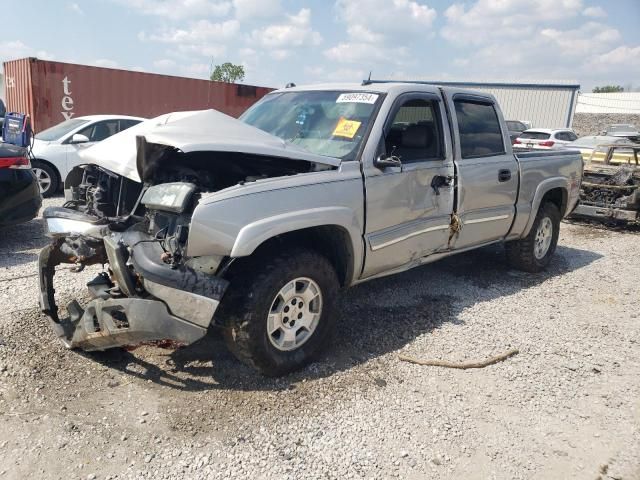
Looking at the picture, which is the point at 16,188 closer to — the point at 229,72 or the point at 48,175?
the point at 48,175

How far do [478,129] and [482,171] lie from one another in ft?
1.48

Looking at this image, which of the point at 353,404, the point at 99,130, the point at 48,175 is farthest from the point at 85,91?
the point at 353,404

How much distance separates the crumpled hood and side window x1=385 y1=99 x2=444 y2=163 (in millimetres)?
713

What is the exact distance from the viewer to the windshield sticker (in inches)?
165

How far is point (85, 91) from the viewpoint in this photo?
13930 mm

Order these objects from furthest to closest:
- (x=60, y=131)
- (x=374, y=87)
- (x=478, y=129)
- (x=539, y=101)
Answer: (x=539, y=101) → (x=60, y=131) → (x=478, y=129) → (x=374, y=87)

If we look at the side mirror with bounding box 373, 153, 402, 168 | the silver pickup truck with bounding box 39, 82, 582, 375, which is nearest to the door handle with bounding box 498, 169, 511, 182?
the silver pickup truck with bounding box 39, 82, 582, 375

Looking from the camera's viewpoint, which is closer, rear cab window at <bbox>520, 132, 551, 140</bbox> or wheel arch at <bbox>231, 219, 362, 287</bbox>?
wheel arch at <bbox>231, 219, 362, 287</bbox>

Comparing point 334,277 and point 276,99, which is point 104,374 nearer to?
point 334,277

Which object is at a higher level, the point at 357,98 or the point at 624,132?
the point at 624,132

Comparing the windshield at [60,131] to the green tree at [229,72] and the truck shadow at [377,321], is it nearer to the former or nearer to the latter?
the truck shadow at [377,321]

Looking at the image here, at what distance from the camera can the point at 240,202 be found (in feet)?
10.1

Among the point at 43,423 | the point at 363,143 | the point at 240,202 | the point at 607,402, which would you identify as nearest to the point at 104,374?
the point at 43,423

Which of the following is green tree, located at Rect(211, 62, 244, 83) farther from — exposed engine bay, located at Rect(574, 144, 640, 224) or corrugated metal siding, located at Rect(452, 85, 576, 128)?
exposed engine bay, located at Rect(574, 144, 640, 224)
